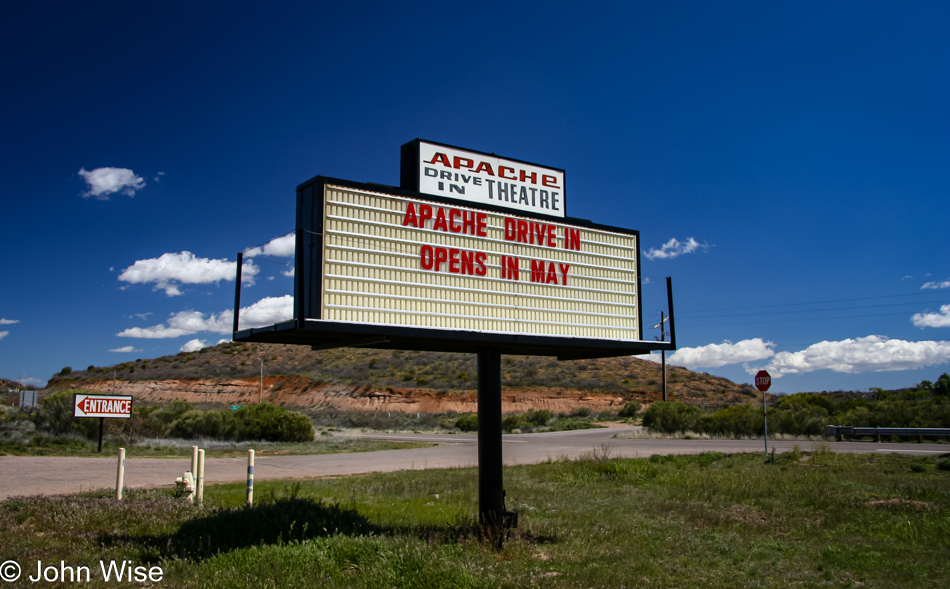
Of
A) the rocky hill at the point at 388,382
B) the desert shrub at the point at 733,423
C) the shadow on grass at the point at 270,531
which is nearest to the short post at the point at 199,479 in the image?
the shadow on grass at the point at 270,531

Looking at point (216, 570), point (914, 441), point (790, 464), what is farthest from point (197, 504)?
point (914, 441)

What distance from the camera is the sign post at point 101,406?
22906mm

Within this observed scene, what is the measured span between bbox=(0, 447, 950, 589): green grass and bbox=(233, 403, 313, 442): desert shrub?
18.2 meters

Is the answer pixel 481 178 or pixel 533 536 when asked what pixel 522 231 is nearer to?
pixel 481 178

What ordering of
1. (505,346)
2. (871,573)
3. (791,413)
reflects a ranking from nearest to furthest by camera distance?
(871,573) → (505,346) → (791,413)

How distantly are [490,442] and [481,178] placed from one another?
13.2 feet

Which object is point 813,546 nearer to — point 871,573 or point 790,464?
point 871,573

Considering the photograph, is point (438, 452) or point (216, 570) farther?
point (438, 452)

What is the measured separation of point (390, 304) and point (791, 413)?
29428mm

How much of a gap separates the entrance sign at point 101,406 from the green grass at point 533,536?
10.8 meters

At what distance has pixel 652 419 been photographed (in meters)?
38.7

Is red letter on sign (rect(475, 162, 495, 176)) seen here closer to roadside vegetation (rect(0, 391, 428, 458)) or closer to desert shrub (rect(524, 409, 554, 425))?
roadside vegetation (rect(0, 391, 428, 458))

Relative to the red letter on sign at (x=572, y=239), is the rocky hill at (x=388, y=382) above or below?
below

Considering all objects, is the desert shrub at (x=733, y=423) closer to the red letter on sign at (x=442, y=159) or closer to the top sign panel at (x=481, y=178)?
the top sign panel at (x=481, y=178)
